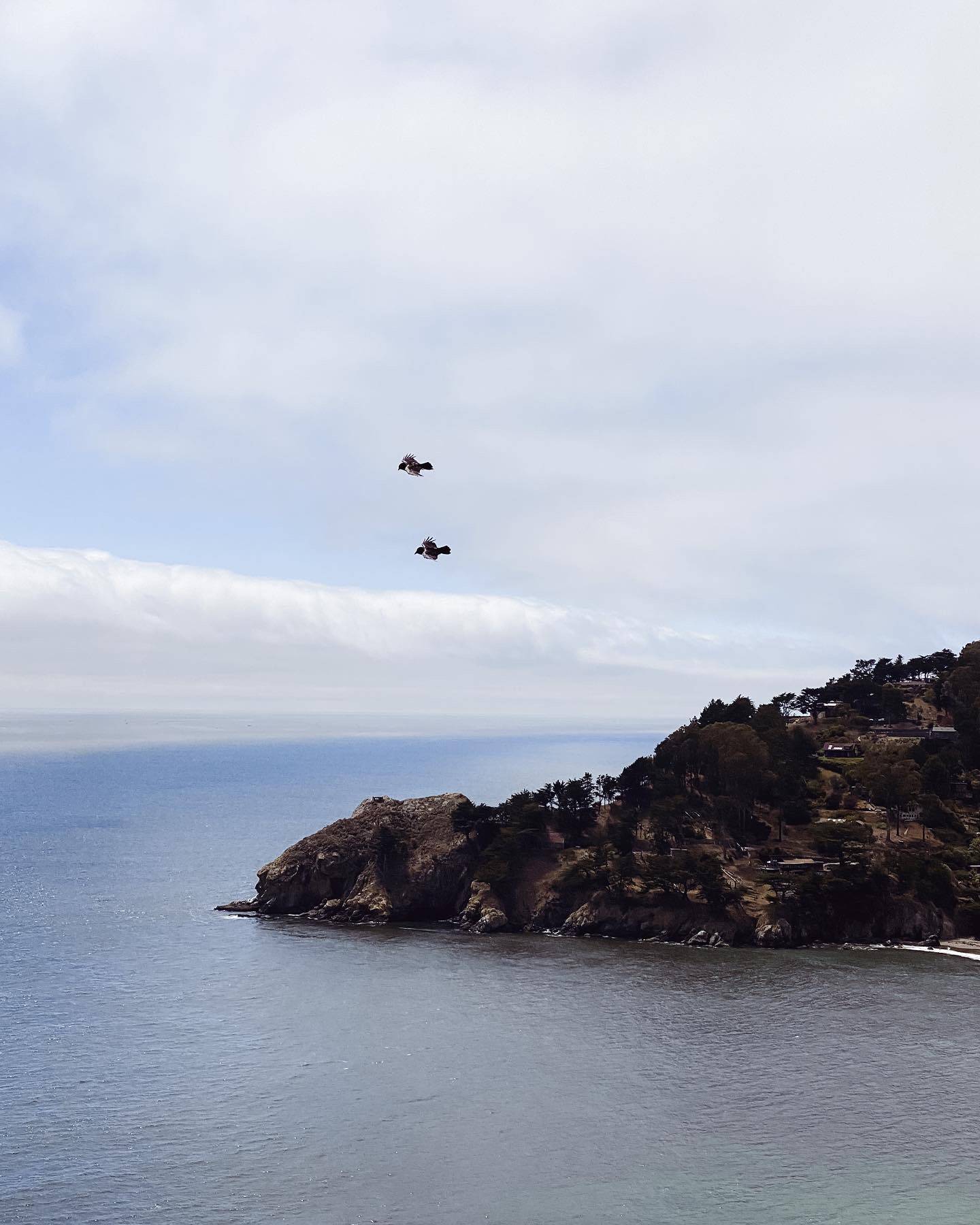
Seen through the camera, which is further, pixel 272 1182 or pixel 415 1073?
pixel 415 1073

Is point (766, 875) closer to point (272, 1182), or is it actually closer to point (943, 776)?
point (943, 776)

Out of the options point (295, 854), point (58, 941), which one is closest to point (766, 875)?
point (295, 854)

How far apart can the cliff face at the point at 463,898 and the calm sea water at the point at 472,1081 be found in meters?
4.77

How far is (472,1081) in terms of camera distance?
68500 millimetres

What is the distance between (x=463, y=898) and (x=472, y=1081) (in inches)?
2036

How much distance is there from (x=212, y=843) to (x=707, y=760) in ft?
288

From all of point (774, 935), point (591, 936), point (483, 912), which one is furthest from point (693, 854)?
point (483, 912)

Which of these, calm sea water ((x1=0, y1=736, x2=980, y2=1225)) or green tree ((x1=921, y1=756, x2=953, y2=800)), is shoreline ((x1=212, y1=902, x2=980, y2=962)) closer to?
calm sea water ((x1=0, y1=736, x2=980, y2=1225))

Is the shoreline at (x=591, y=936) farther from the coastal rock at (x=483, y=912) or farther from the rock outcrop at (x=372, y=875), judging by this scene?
the rock outcrop at (x=372, y=875)

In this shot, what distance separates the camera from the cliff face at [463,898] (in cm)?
10888

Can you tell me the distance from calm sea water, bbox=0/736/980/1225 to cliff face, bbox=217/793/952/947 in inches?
188

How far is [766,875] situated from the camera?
118 meters

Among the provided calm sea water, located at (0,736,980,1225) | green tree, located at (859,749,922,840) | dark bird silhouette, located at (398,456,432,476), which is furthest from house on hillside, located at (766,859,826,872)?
dark bird silhouette, located at (398,456,432,476)

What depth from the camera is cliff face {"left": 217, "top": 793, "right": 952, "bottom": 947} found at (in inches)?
4286
